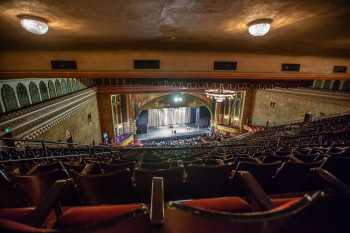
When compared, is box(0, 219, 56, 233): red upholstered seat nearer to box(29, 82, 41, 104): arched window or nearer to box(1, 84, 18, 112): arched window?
box(1, 84, 18, 112): arched window

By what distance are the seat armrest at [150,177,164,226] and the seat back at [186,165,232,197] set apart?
1.72 feet

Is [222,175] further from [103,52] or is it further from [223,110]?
[223,110]

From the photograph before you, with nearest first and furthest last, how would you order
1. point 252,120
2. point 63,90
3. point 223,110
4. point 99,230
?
point 99,230 < point 63,90 < point 252,120 < point 223,110

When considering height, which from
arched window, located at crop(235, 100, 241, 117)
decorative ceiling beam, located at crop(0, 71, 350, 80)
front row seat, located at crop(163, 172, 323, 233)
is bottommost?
arched window, located at crop(235, 100, 241, 117)

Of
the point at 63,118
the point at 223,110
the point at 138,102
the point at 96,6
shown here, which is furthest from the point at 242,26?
the point at 223,110

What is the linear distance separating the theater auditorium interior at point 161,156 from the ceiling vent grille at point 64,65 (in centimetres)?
2

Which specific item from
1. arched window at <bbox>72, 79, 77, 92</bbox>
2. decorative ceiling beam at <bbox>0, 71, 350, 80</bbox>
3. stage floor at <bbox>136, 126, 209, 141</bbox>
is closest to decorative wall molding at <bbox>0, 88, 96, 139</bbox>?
arched window at <bbox>72, 79, 77, 92</bbox>

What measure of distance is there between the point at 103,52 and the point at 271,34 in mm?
3834

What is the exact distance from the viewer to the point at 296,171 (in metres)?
2.11

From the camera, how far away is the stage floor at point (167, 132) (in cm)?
Result: 2021

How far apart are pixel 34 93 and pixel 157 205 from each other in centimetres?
758

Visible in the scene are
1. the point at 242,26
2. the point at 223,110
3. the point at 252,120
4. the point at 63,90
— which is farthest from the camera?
the point at 223,110

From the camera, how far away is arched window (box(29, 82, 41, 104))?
6334 mm

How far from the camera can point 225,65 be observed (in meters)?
4.69
